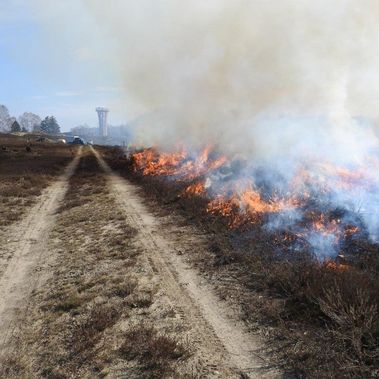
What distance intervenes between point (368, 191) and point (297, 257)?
5.56 m

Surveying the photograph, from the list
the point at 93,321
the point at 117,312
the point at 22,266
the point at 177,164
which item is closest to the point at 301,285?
the point at 117,312

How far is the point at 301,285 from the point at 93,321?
5.46 meters

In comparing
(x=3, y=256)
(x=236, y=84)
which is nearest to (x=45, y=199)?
(x=3, y=256)

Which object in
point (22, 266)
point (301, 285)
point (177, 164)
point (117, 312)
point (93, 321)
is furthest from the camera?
point (177, 164)

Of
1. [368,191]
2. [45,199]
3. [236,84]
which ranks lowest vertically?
[45,199]

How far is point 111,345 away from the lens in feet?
28.8

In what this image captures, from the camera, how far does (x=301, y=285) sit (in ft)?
35.4

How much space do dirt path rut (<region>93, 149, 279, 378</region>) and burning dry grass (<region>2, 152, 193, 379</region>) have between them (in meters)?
0.62

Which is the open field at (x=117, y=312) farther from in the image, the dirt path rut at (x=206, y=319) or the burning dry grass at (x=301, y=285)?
the burning dry grass at (x=301, y=285)

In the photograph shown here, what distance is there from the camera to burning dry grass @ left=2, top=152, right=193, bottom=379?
812cm

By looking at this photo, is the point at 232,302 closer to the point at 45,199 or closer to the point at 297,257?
the point at 297,257

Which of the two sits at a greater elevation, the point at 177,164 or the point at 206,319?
the point at 177,164

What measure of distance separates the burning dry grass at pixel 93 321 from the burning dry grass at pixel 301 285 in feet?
7.80

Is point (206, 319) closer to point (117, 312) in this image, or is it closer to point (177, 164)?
point (117, 312)
